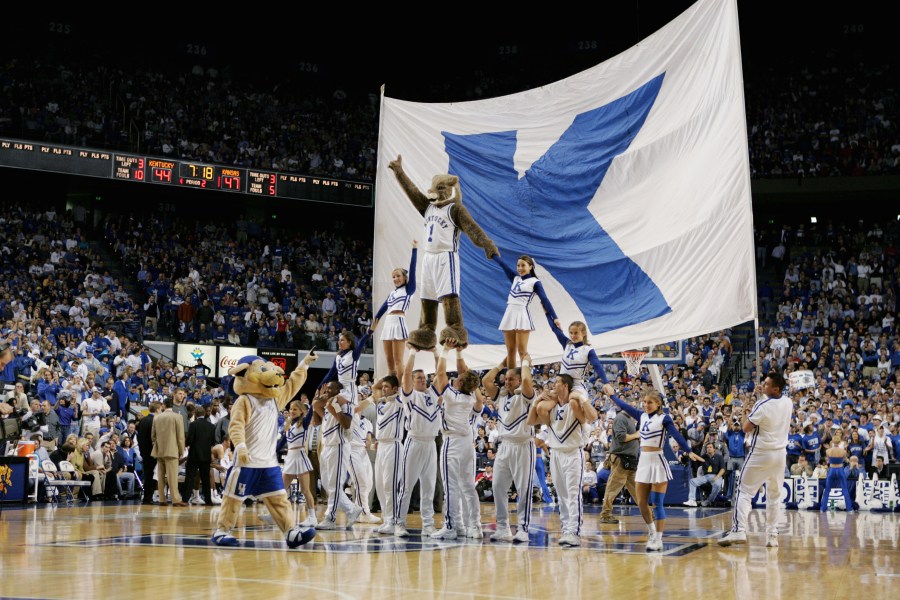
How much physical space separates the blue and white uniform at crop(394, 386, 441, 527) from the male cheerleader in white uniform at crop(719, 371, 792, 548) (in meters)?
3.35

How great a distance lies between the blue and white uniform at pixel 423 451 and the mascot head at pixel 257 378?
1.72 metres

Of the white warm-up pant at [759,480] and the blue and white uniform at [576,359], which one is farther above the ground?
the blue and white uniform at [576,359]

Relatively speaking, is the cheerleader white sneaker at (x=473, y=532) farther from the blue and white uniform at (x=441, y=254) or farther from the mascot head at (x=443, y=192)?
the mascot head at (x=443, y=192)

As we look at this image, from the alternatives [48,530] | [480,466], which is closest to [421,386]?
[48,530]

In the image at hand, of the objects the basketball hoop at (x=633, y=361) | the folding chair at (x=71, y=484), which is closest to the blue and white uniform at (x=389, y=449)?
the basketball hoop at (x=633, y=361)

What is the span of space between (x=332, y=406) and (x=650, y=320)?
4086mm

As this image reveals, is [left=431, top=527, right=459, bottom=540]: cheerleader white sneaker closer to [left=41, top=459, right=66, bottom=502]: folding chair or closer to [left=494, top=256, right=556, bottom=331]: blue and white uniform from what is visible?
[left=494, top=256, right=556, bottom=331]: blue and white uniform

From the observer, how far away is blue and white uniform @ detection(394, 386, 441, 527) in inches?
453

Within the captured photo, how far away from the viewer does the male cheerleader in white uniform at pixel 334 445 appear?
12.7 metres

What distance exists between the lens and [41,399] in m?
20.6

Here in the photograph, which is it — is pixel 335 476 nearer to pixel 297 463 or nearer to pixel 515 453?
pixel 297 463

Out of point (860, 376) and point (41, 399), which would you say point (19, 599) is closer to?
point (41, 399)

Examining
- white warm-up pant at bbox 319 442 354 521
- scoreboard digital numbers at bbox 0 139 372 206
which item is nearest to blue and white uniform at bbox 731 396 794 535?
white warm-up pant at bbox 319 442 354 521

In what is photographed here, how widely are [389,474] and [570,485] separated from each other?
88.1 inches
